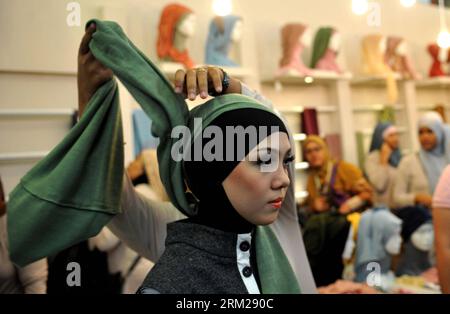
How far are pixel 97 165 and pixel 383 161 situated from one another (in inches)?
85.6

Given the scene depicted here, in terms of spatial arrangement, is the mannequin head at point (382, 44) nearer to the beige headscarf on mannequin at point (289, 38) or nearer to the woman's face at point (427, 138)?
the beige headscarf on mannequin at point (289, 38)

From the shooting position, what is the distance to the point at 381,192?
2.33 metres

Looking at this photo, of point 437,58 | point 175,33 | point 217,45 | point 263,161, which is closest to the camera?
point 263,161

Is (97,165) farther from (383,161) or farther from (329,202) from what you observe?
(383,161)

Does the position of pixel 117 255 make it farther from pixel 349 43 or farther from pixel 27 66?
pixel 349 43

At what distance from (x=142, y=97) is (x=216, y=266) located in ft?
0.84

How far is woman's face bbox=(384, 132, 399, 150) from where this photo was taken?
2.51 meters

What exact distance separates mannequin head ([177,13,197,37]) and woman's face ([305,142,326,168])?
93 cm

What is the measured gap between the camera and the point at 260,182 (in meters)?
0.58

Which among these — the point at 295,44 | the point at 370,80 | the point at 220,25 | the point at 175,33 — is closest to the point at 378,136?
the point at 370,80

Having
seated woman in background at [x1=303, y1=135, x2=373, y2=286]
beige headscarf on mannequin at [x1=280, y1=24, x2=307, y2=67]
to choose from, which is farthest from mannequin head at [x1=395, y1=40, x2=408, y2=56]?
seated woman in background at [x1=303, y1=135, x2=373, y2=286]

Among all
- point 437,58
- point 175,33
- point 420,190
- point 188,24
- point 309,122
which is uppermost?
point 437,58

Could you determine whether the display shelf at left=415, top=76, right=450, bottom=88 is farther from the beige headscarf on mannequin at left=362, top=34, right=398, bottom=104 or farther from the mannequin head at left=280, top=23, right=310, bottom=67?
the mannequin head at left=280, top=23, right=310, bottom=67

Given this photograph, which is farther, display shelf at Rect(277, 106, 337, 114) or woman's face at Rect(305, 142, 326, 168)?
woman's face at Rect(305, 142, 326, 168)
